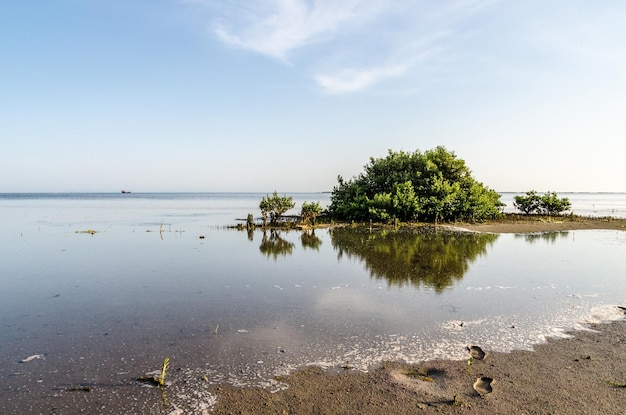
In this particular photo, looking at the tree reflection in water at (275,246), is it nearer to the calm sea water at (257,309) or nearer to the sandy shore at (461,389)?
the calm sea water at (257,309)

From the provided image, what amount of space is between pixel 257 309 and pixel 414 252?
11.5 m

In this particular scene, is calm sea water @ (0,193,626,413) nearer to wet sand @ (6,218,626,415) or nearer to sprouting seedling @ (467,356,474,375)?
wet sand @ (6,218,626,415)

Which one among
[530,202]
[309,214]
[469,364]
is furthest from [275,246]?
[530,202]

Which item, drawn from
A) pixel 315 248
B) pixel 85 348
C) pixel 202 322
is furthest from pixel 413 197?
pixel 85 348

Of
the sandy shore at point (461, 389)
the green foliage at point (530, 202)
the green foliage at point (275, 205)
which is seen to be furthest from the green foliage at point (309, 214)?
the sandy shore at point (461, 389)

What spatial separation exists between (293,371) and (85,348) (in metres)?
4.19

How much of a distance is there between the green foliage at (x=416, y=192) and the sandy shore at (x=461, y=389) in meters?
27.9

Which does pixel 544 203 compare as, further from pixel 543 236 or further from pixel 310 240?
pixel 310 240

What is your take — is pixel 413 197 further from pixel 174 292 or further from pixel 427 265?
pixel 174 292

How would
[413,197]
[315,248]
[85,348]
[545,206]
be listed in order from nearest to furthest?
[85,348] < [315,248] < [413,197] < [545,206]

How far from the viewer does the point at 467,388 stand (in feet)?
20.9

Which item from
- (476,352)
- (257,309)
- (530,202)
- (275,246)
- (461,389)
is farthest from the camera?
(530,202)

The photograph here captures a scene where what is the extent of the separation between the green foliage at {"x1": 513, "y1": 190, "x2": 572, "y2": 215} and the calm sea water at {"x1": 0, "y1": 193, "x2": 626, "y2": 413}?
84.7 feet

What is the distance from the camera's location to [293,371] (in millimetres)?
6953
